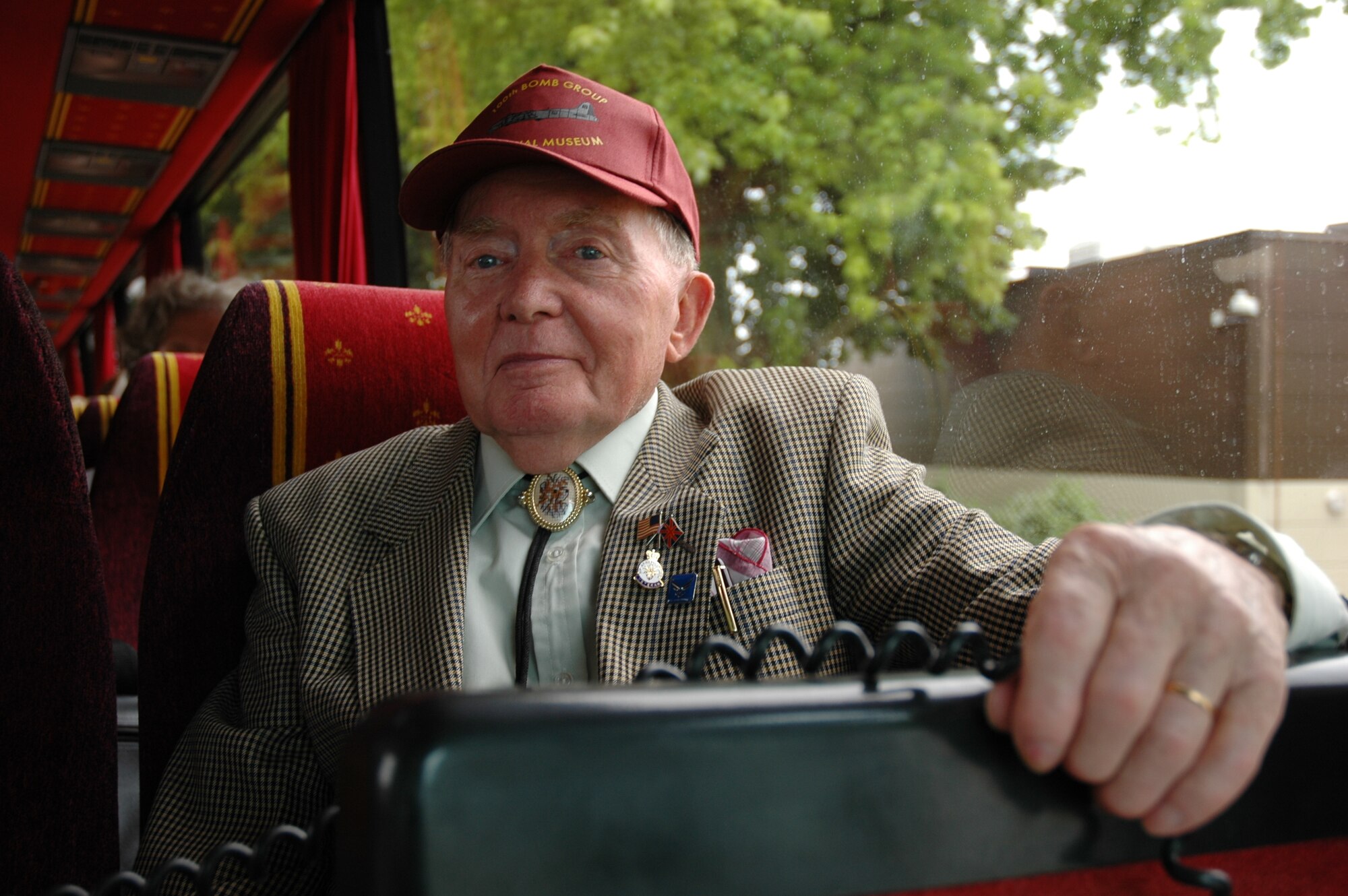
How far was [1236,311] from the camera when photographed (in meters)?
0.90

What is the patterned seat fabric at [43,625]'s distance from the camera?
891 millimetres

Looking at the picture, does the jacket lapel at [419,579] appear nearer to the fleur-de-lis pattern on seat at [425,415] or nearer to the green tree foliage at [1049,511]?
the fleur-de-lis pattern on seat at [425,415]

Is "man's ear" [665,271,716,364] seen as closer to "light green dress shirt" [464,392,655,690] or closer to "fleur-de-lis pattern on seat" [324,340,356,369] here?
"light green dress shirt" [464,392,655,690]

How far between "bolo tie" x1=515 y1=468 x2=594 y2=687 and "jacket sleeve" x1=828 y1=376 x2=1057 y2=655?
28 centimetres

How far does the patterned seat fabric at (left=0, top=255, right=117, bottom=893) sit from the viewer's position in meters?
0.89

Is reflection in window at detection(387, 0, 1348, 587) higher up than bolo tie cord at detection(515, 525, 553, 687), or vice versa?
reflection in window at detection(387, 0, 1348, 587)

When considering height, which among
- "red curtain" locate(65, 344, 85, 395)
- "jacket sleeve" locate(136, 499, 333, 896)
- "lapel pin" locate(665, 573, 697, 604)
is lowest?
"jacket sleeve" locate(136, 499, 333, 896)

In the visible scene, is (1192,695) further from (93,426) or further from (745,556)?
(93,426)

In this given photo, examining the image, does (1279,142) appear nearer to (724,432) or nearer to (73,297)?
(724,432)

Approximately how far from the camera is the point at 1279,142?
0.82m

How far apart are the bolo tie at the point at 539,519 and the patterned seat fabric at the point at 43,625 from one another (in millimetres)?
384

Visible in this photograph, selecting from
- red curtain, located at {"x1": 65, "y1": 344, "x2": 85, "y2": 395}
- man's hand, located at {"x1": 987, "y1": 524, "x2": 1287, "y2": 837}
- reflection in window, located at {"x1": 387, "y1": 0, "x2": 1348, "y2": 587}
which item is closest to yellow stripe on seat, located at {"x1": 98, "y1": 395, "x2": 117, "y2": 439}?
reflection in window, located at {"x1": 387, "y1": 0, "x2": 1348, "y2": 587}

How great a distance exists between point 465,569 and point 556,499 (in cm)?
13

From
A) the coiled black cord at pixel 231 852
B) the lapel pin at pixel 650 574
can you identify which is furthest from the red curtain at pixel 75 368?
the coiled black cord at pixel 231 852
